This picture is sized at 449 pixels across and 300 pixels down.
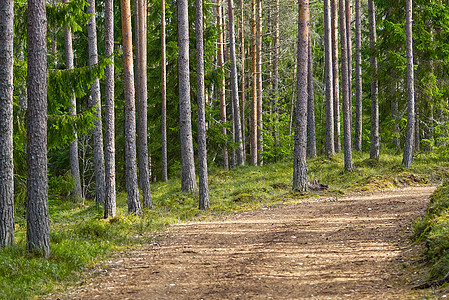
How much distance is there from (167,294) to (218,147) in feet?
65.9

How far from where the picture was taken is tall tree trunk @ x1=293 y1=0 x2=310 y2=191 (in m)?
16.6

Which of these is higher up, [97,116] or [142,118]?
[97,116]

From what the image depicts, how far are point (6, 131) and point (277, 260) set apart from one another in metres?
6.32

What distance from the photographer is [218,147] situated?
2644 centimetres

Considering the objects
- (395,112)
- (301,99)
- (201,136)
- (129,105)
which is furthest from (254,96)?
(129,105)

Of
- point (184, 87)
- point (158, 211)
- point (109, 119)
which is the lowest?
point (158, 211)

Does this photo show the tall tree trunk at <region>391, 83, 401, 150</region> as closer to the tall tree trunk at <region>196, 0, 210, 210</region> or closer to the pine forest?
the pine forest

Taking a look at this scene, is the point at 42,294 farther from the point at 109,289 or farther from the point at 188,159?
the point at 188,159

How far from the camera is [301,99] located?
55.3 ft

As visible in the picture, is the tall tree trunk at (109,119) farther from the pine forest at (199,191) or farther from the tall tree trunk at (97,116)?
the tall tree trunk at (97,116)

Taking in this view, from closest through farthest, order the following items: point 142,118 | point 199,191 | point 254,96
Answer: point 199,191 → point 142,118 → point 254,96

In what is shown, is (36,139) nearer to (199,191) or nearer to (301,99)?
(199,191)

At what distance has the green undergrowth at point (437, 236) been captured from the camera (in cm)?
571

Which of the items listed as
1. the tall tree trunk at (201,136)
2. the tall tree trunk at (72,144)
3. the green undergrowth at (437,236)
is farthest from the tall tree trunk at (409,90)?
the tall tree trunk at (72,144)
